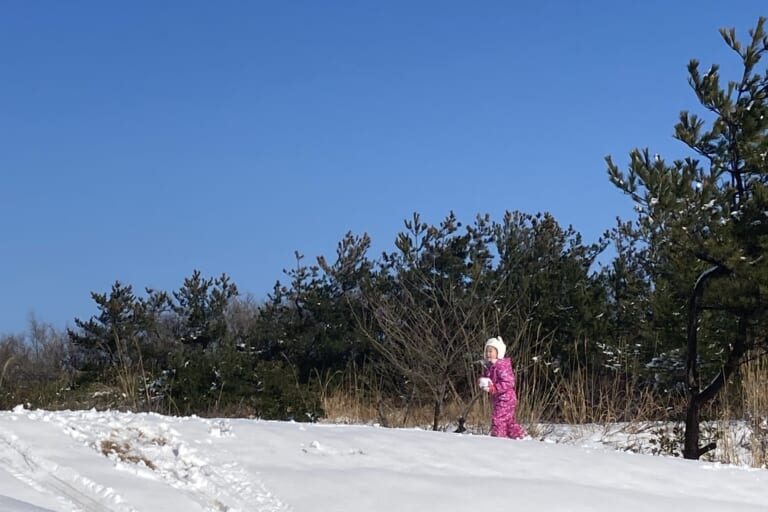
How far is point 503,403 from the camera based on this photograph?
8.19 meters

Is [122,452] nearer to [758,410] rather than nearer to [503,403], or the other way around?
[503,403]

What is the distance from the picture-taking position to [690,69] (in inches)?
321

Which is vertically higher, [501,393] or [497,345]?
[497,345]

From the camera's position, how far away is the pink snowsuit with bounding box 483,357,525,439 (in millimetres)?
8172

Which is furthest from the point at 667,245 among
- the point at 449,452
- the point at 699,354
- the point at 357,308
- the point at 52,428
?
the point at 357,308

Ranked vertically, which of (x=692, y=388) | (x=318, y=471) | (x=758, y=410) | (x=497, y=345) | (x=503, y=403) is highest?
(x=497, y=345)

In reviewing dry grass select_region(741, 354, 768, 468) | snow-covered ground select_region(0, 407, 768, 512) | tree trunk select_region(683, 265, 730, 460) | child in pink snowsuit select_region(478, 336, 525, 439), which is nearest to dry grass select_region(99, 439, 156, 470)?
snow-covered ground select_region(0, 407, 768, 512)

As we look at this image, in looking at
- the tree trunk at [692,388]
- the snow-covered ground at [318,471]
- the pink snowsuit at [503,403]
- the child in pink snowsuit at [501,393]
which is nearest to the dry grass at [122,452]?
the snow-covered ground at [318,471]

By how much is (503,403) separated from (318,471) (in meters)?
3.66

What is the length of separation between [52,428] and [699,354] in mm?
8310

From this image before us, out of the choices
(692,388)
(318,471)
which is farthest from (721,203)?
(318,471)

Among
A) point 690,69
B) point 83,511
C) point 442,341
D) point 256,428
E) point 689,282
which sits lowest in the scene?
point 83,511

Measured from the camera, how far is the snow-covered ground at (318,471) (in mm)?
4207

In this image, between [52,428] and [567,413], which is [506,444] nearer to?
[52,428]
